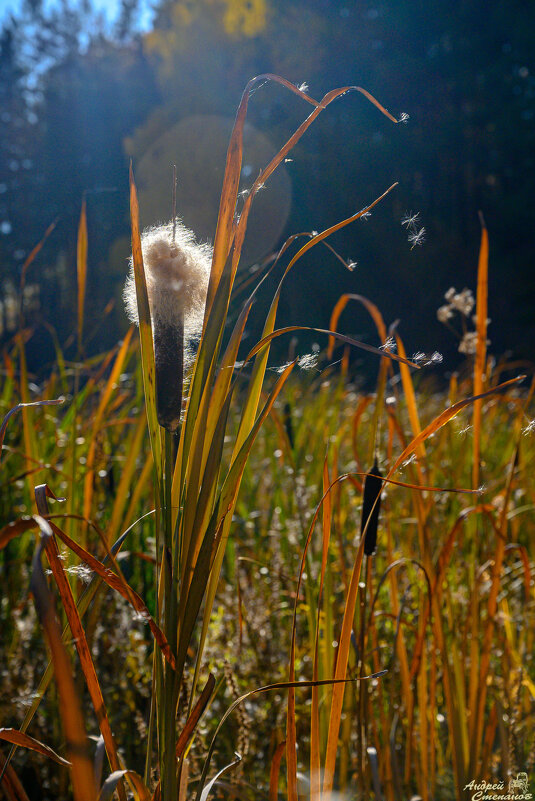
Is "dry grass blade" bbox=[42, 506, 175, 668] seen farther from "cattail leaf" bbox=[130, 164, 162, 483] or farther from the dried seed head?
the dried seed head

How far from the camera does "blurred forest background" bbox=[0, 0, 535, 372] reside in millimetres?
11820

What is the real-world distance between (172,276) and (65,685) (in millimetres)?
363

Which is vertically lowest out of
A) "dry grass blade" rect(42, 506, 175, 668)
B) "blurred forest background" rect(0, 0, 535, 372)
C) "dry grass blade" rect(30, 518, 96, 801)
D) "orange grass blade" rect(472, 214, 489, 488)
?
"dry grass blade" rect(30, 518, 96, 801)

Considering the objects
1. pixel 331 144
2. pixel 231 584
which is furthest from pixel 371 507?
pixel 331 144

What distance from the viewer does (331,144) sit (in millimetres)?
12828

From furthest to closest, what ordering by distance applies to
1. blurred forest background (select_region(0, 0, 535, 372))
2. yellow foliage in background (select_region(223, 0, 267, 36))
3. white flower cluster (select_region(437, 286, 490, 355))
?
yellow foliage in background (select_region(223, 0, 267, 36)) < blurred forest background (select_region(0, 0, 535, 372)) < white flower cluster (select_region(437, 286, 490, 355))

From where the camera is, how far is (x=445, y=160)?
14.4 meters

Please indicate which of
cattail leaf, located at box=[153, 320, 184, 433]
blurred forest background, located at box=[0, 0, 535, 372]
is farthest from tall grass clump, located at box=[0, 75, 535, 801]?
blurred forest background, located at box=[0, 0, 535, 372]

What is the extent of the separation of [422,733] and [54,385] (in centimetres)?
170

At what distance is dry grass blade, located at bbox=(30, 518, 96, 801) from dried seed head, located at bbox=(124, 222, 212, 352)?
0.24 metres

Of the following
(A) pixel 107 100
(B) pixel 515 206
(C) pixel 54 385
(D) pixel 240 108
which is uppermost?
(A) pixel 107 100

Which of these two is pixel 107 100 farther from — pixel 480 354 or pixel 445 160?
pixel 480 354

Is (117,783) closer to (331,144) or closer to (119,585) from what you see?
(119,585)

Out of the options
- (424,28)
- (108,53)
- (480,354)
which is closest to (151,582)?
(480,354)
